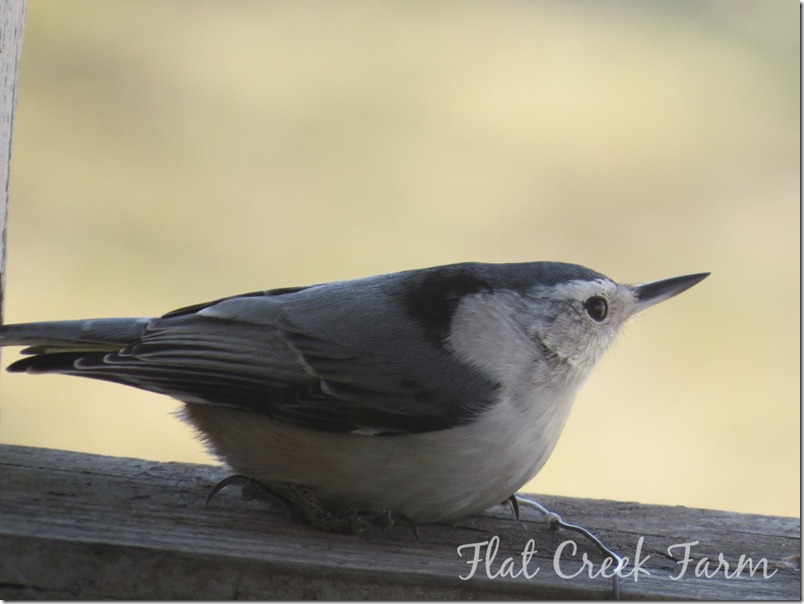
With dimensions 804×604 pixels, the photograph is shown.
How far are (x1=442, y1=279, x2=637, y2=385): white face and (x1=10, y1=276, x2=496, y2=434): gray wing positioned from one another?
0.07 m

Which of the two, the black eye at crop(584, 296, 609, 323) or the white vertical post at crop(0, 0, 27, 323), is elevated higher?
the white vertical post at crop(0, 0, 27, 323)

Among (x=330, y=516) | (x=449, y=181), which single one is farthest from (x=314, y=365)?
(x=449, y=181)

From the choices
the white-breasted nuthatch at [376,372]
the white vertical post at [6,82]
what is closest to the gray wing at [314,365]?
the white-breasted nuthatch at [376,372]

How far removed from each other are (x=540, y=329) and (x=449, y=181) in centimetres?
435

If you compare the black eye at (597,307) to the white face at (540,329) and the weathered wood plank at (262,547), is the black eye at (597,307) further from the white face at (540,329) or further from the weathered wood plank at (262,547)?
the weathered wood plank at (262,547)

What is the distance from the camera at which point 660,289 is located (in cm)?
250

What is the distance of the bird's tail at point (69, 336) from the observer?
2.20 meters

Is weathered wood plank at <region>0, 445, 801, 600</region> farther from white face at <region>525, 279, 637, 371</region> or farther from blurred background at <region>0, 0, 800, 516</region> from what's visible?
blurred background at <region>0, 0, 800, 516</region>

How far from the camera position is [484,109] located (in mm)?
7078

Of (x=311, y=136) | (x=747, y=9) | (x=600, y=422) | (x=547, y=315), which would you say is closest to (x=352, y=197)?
(x=311, y=136)

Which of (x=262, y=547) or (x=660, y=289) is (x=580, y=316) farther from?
(x=262, y=547)

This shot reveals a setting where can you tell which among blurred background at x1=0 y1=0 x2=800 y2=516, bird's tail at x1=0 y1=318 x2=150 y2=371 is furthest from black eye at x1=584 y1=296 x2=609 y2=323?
blurred background at x1=0 y1=0 x2=800 y2=516

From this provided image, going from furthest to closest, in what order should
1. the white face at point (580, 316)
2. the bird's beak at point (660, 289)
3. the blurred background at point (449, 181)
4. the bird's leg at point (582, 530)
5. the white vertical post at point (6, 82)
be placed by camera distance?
the blurred background at point (449, 181)
the bird's beak at point (660, 289)
the white face at point (580, 316)
the white vertical post at point (6, 82)
the bird's leg at point (582, 530)

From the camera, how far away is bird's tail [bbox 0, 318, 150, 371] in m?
2.20
